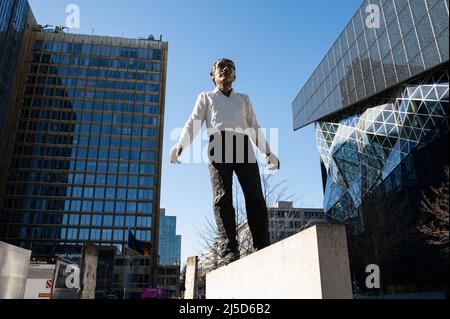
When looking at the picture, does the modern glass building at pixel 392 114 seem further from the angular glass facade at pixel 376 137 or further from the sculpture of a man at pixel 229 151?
the sculpture of a man at pixel 229 151

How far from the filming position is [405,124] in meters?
30.6

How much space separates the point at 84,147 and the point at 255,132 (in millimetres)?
71984

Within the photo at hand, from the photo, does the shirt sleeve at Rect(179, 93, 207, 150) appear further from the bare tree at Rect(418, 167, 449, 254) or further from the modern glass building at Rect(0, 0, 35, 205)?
the modern glass building at Rect(0, 0, 35, 205)

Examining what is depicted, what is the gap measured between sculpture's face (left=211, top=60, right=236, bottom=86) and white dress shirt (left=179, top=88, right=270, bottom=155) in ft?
0.44

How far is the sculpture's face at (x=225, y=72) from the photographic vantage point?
476 centimetres

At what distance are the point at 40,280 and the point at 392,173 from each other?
2765 cm

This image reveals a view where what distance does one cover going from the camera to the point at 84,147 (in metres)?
70.7

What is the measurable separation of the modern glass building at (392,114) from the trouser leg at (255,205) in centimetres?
2359

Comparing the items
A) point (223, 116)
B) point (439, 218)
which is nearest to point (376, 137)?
point (439, 218)

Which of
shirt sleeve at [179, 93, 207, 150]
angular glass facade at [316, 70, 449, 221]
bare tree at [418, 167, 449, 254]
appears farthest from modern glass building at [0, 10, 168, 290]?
shirt sleeve at [179, 93, 207, 150]

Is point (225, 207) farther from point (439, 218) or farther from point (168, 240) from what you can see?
point (168, 240)

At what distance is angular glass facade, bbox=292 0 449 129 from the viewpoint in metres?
23.6

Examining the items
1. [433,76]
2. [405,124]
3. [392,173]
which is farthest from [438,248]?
[433,76]
